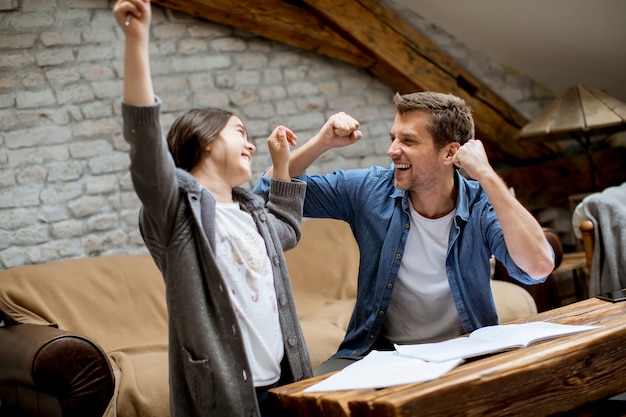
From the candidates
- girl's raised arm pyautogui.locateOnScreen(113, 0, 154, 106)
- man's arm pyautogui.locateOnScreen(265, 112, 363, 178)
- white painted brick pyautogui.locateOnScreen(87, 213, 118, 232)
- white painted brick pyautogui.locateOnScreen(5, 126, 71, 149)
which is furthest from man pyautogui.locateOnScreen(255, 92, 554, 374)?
white painted brick pyautogui.locateOnScreen(5, 126, 71, 149)

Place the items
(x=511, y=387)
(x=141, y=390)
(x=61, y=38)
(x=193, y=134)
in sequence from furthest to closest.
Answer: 1. (x=61, y=38)
2. (x=141, y=390)
3. (x=193, y=134)
4. (x=511, y=387)

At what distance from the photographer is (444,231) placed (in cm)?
227

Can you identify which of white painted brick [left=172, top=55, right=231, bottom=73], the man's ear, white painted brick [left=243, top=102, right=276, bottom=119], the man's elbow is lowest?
the man's elbow

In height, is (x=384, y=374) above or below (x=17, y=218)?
below

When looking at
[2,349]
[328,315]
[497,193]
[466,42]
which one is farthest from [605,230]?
[2,349]

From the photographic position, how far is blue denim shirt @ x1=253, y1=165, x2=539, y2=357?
2.19m

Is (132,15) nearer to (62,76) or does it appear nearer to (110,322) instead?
(110,322)

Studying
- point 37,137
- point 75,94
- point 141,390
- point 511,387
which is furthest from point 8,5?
point 511,387

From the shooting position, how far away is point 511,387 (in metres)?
1.42

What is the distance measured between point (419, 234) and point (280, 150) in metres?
0.62

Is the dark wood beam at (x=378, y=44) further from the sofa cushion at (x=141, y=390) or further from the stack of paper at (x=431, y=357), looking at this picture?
the stack of paper at (x=431, y=357)

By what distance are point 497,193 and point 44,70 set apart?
3006 millimetres

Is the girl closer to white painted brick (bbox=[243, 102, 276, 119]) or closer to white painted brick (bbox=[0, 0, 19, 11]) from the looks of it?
white painted brick (bbox=[0, 0, 19, 11])

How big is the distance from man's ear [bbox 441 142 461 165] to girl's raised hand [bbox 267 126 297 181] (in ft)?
1.97
